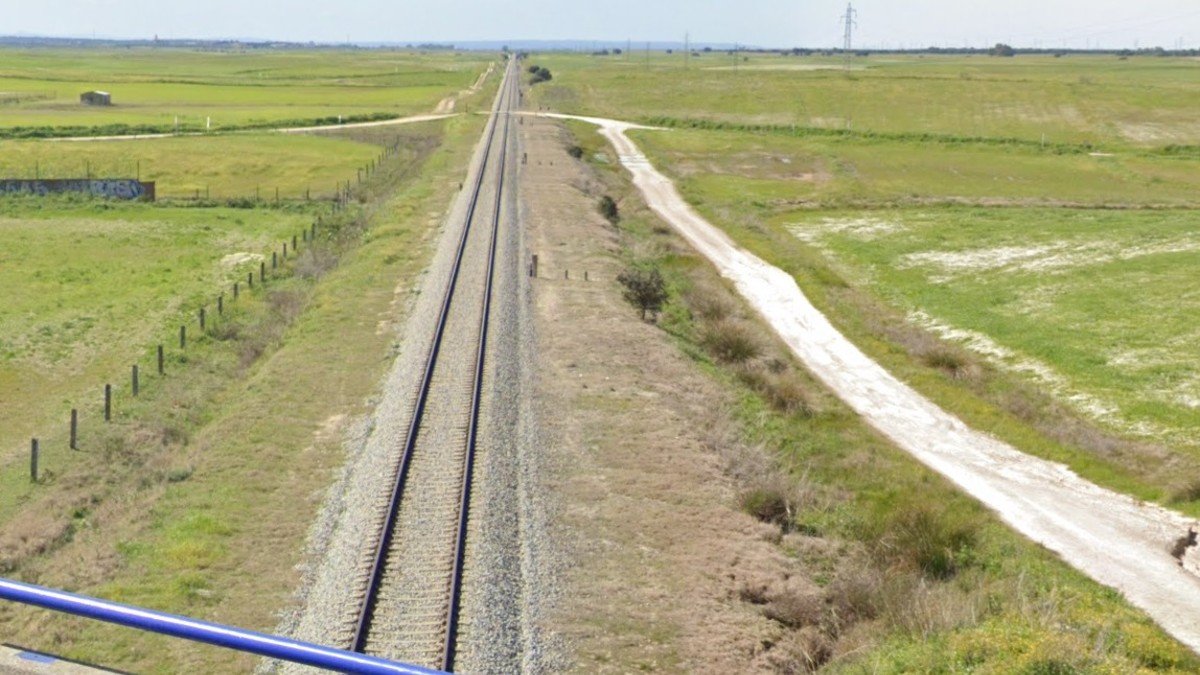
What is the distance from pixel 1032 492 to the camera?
26219 millimetres

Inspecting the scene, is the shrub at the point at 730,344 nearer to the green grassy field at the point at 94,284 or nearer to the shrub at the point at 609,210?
the green grassy field at the point at 94,284

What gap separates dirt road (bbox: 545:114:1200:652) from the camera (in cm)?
2142

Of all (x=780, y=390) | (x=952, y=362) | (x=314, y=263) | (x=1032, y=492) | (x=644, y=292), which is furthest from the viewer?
(x=314, y=263)

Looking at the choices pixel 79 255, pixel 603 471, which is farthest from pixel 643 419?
pixel 79 255

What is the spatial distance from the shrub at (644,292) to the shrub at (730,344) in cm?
211

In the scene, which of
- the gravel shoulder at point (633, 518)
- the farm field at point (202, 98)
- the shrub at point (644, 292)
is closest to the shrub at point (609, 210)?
the shrub at point (644, 292)

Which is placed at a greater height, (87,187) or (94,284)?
(87,187)

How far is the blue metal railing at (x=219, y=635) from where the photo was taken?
932 centimetres

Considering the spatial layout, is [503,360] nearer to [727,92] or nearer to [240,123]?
[240,123]

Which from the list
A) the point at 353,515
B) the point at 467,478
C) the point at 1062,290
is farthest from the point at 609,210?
the point at 353,515

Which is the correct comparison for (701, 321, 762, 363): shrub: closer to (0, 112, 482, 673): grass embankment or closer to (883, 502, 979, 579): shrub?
(0, 112, 482, 673): grass embankment

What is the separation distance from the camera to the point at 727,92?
142m

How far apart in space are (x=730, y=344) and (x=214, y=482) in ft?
57.0

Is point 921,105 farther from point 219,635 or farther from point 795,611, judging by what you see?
point 219,635
